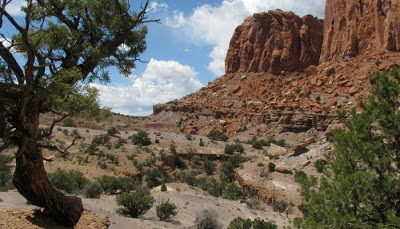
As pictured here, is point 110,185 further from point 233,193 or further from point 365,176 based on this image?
point 365,176

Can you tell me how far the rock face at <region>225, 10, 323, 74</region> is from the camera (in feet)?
196

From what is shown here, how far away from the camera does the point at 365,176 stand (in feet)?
20.6

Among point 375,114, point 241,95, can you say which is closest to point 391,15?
point 241,95

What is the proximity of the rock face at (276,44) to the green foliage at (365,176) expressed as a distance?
54.4 metres

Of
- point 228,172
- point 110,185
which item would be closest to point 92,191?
point 110,185

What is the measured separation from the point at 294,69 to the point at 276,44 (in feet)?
22.9

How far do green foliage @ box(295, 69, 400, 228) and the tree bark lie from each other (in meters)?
5.27

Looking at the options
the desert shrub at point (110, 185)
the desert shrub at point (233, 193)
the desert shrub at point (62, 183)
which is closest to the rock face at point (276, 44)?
the desert shrub at point (233, 193)

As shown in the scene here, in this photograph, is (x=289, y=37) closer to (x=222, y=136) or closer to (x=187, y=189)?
(x=222, y=136)

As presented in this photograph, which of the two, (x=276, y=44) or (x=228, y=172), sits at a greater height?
(x=276, y=44)

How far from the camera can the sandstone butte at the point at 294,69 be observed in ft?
134

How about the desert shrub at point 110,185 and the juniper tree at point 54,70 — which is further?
the desert shrub at point 110,185

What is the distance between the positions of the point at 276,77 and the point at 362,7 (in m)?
18.4

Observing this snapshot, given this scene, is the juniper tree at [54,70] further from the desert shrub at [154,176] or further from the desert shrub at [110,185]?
the desert shrub at [154,176]
